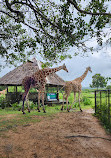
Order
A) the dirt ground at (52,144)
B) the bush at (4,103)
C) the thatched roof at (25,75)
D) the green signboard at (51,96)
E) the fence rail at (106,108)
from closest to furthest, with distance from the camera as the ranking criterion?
1. the dirt ground at (52,144)
2. the fence rail at (106,108)
3. the bush at (4,103)
4. the thatched roof at (25,75)
5. the green signboard at (51,96)

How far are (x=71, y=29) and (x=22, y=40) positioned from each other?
339 centimetres

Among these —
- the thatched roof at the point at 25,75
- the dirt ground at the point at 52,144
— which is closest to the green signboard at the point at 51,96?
the thatched roof at the point at 25,75

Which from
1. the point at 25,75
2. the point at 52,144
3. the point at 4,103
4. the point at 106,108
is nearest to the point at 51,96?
→ the point at 25,75

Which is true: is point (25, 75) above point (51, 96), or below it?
above

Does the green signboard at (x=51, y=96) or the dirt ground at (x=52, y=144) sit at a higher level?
the green signboard at (x=51, y=96)

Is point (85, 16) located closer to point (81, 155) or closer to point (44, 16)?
point (44, 16)

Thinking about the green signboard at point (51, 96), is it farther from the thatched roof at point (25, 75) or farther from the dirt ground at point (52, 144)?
the dirt ground at point (52, 144)

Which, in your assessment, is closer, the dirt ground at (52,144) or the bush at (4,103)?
the dirt ground at (52,144)

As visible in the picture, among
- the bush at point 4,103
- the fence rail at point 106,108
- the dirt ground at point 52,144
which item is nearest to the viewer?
the dirt ground at point 52,144

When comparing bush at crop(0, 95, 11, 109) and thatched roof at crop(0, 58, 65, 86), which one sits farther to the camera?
thatched roof at crop(0, 58, 65, 86)

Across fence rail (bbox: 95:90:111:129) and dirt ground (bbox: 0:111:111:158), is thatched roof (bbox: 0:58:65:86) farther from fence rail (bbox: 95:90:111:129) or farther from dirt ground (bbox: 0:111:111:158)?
dirt ground (bbox: 0:111:111:158)

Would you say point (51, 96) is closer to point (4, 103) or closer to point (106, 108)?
point (4, 103)

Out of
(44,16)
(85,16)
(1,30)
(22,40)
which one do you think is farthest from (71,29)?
(1,30)

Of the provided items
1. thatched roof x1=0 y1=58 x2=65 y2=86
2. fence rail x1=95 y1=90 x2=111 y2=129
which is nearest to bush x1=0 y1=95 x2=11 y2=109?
thatched roof x1=0 y1=58 x2=65 y2=86
